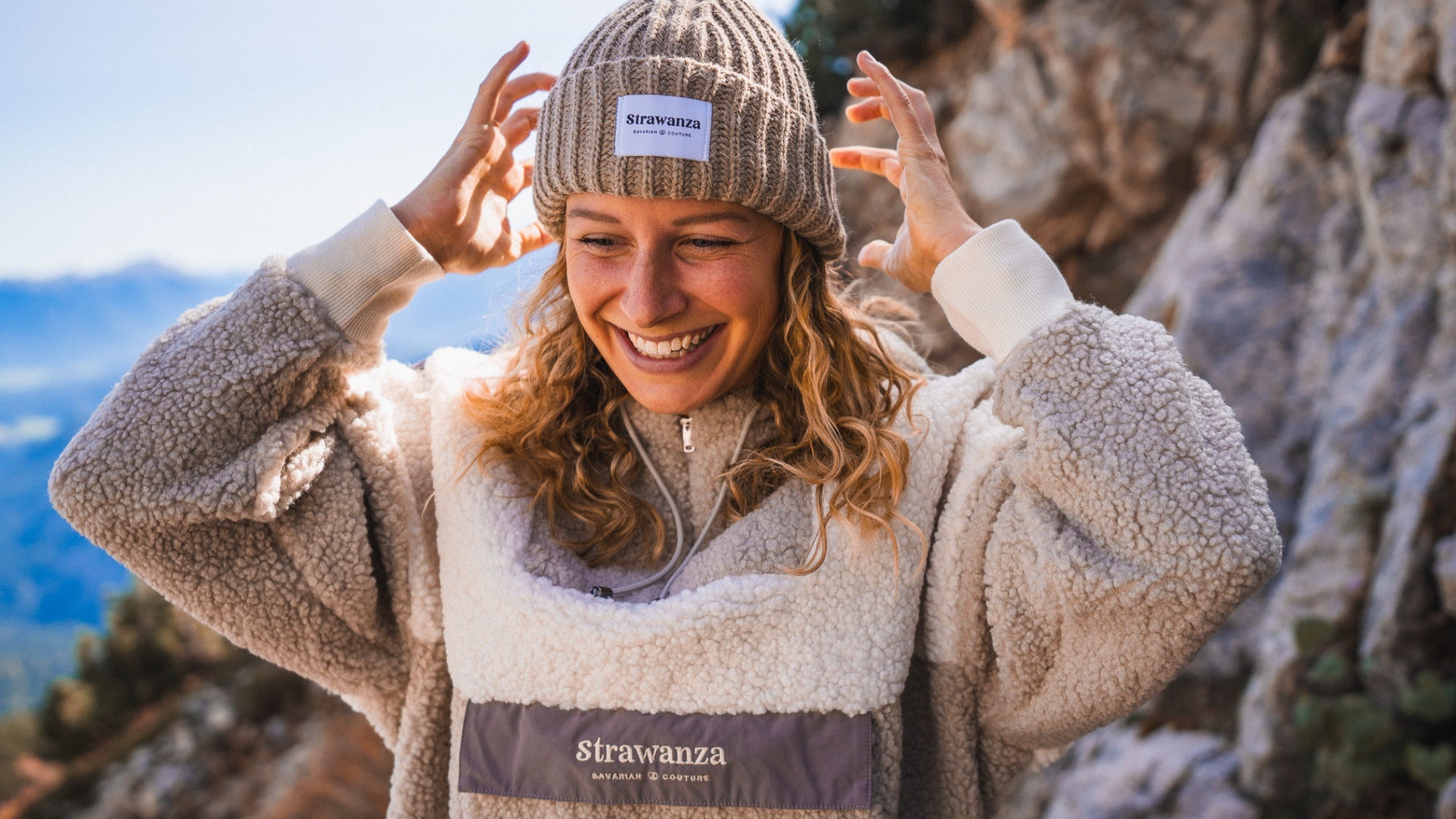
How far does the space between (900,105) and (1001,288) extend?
0.36 meters

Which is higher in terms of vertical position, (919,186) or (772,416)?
(919,186)

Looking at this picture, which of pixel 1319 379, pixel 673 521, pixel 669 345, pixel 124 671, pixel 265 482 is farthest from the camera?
pixel 124 671

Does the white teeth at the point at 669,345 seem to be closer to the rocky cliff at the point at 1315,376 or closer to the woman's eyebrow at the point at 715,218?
the woman's eyebrow at the point at 715,218

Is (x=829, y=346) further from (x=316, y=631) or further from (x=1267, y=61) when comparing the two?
(x=1267, y=61)

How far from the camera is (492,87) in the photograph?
64.6 inches

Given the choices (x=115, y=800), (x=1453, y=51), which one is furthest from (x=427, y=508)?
(x=115, y=800)

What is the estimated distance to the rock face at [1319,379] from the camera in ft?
8.52

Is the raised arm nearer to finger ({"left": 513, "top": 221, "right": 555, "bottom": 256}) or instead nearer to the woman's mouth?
the woman's mouth

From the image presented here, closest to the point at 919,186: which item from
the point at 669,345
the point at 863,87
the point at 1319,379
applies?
the point at 863,87

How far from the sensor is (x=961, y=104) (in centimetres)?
740

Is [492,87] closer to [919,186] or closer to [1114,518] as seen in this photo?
[919,186]

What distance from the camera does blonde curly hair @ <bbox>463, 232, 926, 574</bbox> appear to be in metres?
1.50

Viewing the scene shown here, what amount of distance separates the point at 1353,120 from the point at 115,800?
39.1 ft

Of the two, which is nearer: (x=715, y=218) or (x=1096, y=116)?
(x=715, y=218)
